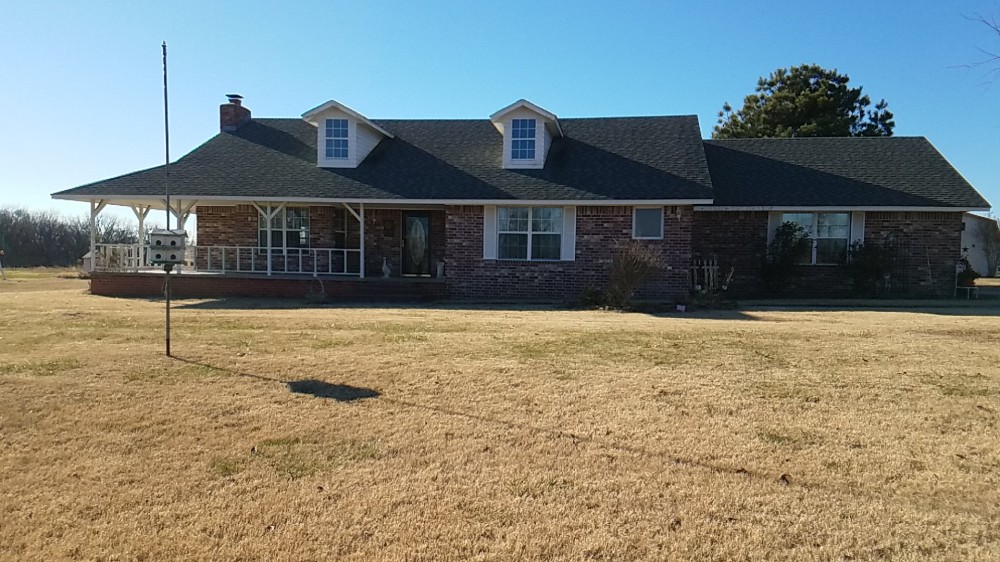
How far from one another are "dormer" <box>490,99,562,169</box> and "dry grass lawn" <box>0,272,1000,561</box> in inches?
383

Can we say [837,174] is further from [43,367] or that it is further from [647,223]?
[43,367]

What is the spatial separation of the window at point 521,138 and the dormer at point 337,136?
14.5 feet

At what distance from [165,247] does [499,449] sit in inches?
214

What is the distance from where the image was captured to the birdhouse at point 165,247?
7754 millimetres

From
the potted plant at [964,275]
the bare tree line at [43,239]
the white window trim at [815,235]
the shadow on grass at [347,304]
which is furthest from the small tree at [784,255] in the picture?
the bare tree line at [43,239]

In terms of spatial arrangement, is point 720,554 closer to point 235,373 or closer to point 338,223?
point 235,373

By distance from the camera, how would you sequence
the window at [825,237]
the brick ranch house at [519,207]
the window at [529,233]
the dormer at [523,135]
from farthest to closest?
the dormer at [523,135] < the window at [825,237] < the window at [529,233] < the brick ranch house at [519,207]

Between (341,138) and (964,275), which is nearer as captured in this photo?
(964,275)

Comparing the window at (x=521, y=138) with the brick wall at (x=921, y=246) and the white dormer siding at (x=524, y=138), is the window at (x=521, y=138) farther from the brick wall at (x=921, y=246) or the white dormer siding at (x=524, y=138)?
the brick wall at (x=921, y=246)

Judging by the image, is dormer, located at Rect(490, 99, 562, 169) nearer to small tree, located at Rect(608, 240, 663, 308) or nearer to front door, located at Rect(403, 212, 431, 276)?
front door, located at Rect(403, 212, 431, 276)

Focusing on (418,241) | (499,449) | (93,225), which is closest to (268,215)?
(418,241)

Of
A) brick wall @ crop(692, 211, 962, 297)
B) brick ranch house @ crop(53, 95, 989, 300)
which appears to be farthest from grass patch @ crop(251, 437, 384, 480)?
brick wall @ crop(692, 211, 962, 297)

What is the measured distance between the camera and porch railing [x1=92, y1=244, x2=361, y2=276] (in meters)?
17.8

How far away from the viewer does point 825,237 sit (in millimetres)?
17281
